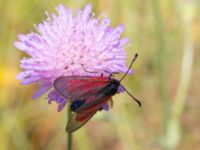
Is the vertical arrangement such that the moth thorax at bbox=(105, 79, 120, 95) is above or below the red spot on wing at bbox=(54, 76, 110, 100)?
below

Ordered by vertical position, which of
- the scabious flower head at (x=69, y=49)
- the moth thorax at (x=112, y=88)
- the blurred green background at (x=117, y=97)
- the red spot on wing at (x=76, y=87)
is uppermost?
the scabious flower head at (x=69, y=49)

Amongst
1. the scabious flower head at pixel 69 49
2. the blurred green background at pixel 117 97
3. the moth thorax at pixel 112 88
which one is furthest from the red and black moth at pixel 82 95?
the blurred green background at pixel 117 97

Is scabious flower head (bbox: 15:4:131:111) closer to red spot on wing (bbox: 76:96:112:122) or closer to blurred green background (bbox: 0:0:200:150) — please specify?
red spot on wing (bbox: 76:96:112:122)

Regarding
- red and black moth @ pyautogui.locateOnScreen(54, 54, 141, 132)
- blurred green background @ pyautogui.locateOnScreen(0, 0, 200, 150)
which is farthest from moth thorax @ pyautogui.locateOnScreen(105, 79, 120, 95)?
blurred green background @ pyautogui.locateOnScreen(0, 0, 200, 150)

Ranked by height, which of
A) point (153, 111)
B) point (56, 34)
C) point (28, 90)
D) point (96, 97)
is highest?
point (56, 34)

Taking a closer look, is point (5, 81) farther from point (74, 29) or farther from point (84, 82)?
point (84, 82)

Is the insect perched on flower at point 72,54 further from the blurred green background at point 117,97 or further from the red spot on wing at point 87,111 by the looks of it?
the blurred green background at point 117,97

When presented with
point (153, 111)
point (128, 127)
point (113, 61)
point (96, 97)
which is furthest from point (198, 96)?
point (96, 97)

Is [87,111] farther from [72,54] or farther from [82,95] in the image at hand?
[72,54]
